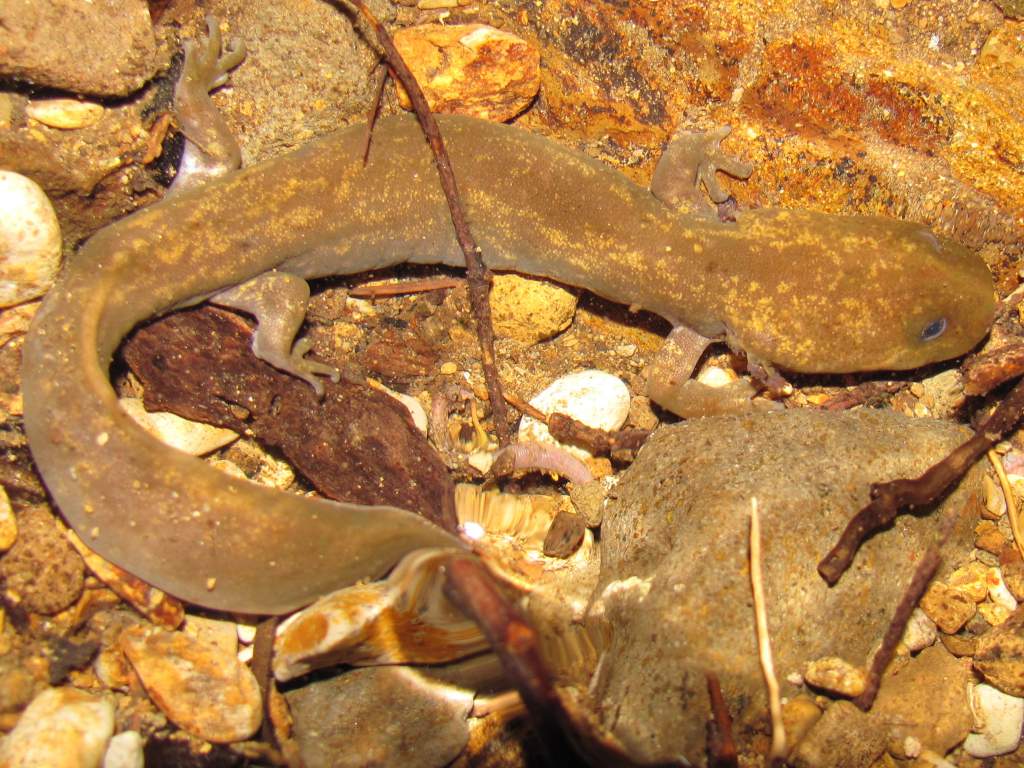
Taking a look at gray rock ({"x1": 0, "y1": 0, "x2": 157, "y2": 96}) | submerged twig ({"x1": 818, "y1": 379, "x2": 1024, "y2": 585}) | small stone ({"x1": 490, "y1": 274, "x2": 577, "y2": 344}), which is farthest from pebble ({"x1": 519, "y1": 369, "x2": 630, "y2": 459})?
gray rock ({"x1": 0, "y1": 0, "x2": 157, "y2": 96})

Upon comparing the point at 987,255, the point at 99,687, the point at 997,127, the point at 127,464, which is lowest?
the point at 99,687

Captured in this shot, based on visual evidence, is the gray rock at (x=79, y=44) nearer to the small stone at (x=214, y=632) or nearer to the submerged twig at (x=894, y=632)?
the small stone at (x=214, y=632)

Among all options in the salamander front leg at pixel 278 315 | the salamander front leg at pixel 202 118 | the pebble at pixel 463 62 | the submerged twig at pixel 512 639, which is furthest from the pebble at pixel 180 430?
the pebble at pixel 463 62

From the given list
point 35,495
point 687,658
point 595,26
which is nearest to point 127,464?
point 35,495

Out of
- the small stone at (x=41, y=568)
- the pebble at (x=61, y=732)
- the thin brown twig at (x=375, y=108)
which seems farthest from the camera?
the thin brown twig at (x=375, y=108)

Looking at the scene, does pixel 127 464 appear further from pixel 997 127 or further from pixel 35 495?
pixel 997 127

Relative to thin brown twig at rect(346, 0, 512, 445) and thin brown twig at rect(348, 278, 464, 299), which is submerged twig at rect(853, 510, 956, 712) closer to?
thin brown twig at rect(346, 0, 512, 445)
